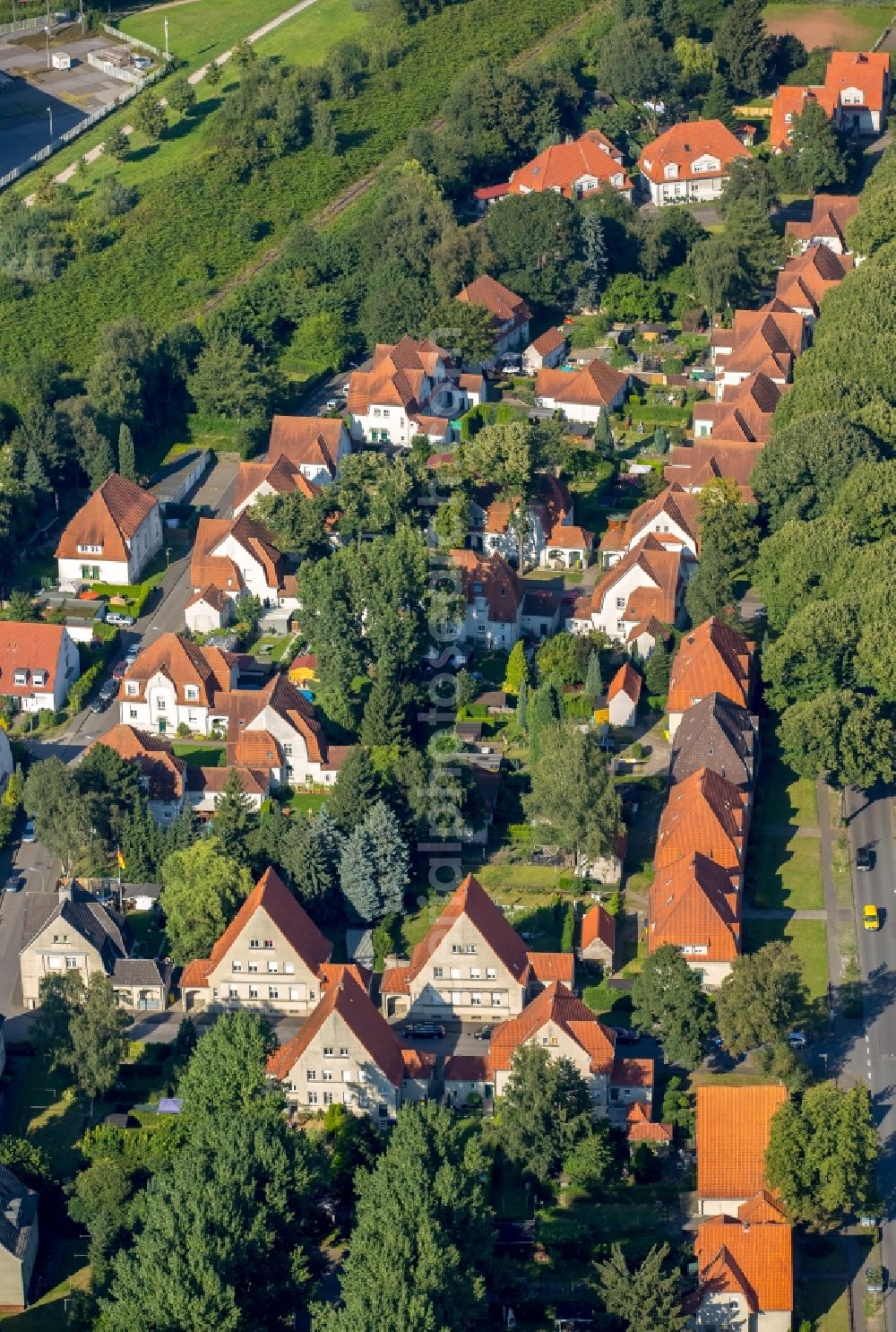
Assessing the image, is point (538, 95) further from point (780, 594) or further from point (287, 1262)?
point (287, 1262)

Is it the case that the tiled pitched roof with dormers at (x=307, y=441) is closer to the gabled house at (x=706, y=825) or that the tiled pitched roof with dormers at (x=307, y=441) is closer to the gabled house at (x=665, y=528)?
the gabled house at (x=665, y=528)

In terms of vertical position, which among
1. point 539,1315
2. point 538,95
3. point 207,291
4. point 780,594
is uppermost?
point 538,95

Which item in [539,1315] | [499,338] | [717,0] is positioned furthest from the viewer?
[717,0]

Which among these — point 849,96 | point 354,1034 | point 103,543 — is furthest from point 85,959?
point 849,96

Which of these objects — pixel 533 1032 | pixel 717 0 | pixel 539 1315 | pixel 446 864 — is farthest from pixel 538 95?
pixel 539 1315

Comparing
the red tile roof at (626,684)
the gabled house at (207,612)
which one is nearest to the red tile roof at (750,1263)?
the red tile roof at (626,684)

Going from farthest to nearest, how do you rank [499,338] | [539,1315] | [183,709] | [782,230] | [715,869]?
[782,230] < [499,338] < [183,709] < [715,869] < [539,1315]

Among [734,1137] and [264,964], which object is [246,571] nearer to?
[264,964]
